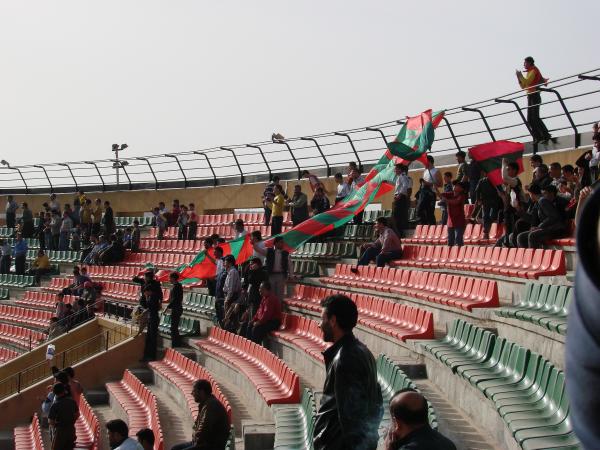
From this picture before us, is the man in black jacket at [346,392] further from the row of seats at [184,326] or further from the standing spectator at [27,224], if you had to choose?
the standing spectator at [27,224]

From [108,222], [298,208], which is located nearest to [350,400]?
[298,208]

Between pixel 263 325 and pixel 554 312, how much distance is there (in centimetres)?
690

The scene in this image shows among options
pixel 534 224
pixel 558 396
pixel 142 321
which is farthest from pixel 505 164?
pixel 142 321

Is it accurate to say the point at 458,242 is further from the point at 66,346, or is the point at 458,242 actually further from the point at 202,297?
the point at 66,346

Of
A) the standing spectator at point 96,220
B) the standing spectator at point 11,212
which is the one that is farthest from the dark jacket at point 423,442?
the standing spectator at point 11,212

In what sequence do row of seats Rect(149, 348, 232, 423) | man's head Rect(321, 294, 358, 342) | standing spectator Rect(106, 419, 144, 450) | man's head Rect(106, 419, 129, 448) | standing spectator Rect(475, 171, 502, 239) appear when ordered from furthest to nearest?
A: standing spectator Rect(475, 171, 502, 239), row of seats Rect(149, 348, 232, 423), man's head Rect(106, 419, 129, 448), standing spectator Rect(106, 419, 144, 450), man's head Rect(321, 294, 358, 342)

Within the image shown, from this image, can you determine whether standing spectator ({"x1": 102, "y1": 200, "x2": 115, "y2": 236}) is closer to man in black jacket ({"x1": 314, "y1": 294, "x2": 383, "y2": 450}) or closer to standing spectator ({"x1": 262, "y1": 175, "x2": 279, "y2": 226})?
standing spectator ({"x1": 262, "y1": 175, "x2": 279, "y2": 226})

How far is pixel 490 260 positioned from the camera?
11977 mm

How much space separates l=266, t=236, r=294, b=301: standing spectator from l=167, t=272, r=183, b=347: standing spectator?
1.99 metres

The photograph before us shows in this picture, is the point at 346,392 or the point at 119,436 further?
the point at 119,436

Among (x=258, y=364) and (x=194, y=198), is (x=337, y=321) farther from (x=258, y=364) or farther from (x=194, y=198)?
(x=194, y=198)

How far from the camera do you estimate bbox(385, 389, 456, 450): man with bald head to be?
3148 mm

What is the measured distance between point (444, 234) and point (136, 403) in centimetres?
530

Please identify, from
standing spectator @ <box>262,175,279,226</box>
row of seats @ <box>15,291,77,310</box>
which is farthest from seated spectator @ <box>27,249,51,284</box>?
standing spectator @ <box>262,175,279,226</box>
